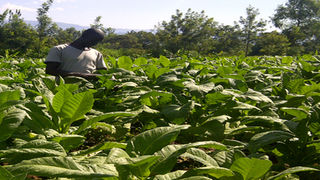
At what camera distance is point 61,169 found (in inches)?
36.4

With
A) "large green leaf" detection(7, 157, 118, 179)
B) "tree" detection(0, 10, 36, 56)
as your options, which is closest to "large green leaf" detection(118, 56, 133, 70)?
"large green leaf" detection(7, 157, 118, 179)

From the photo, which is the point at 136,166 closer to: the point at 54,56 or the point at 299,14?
the point at 54,56

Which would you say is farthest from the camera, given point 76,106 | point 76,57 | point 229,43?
point 229,43

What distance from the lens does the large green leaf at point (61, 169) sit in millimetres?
884

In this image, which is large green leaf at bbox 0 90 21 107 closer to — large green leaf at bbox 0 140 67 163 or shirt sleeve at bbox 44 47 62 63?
large green leaf at bbox 0 140 67 163

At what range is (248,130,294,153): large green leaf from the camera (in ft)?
4.69

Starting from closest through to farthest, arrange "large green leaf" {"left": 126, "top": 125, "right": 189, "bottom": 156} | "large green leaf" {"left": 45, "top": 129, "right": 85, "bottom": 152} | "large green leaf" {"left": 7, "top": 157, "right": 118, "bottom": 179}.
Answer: "large green leaf" {"left": 7, "top": 157, "right": 118, "bottom": 179} → "large green leaf" {"left": 126, "top": 125, "right": 189, "bottom": 156} → "large green leaf" {"left": 45, "top": 129, "right": 85, "bottom": 152}

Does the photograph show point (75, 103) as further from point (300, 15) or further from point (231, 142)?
point (300, 15)

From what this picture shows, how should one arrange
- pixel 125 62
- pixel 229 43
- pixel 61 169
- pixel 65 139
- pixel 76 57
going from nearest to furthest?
pixel 61 169 < pixel 65 139 < pixel 125 62 < pixel 76 57 < pixel 229 43

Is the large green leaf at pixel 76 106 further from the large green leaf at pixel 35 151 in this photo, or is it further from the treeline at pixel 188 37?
the treeline at pixel 188 37

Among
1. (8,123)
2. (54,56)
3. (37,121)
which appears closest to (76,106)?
(37,121)

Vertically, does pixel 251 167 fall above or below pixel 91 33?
below

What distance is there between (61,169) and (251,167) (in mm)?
674

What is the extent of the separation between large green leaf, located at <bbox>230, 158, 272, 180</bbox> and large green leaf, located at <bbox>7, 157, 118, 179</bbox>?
1.52 ft
